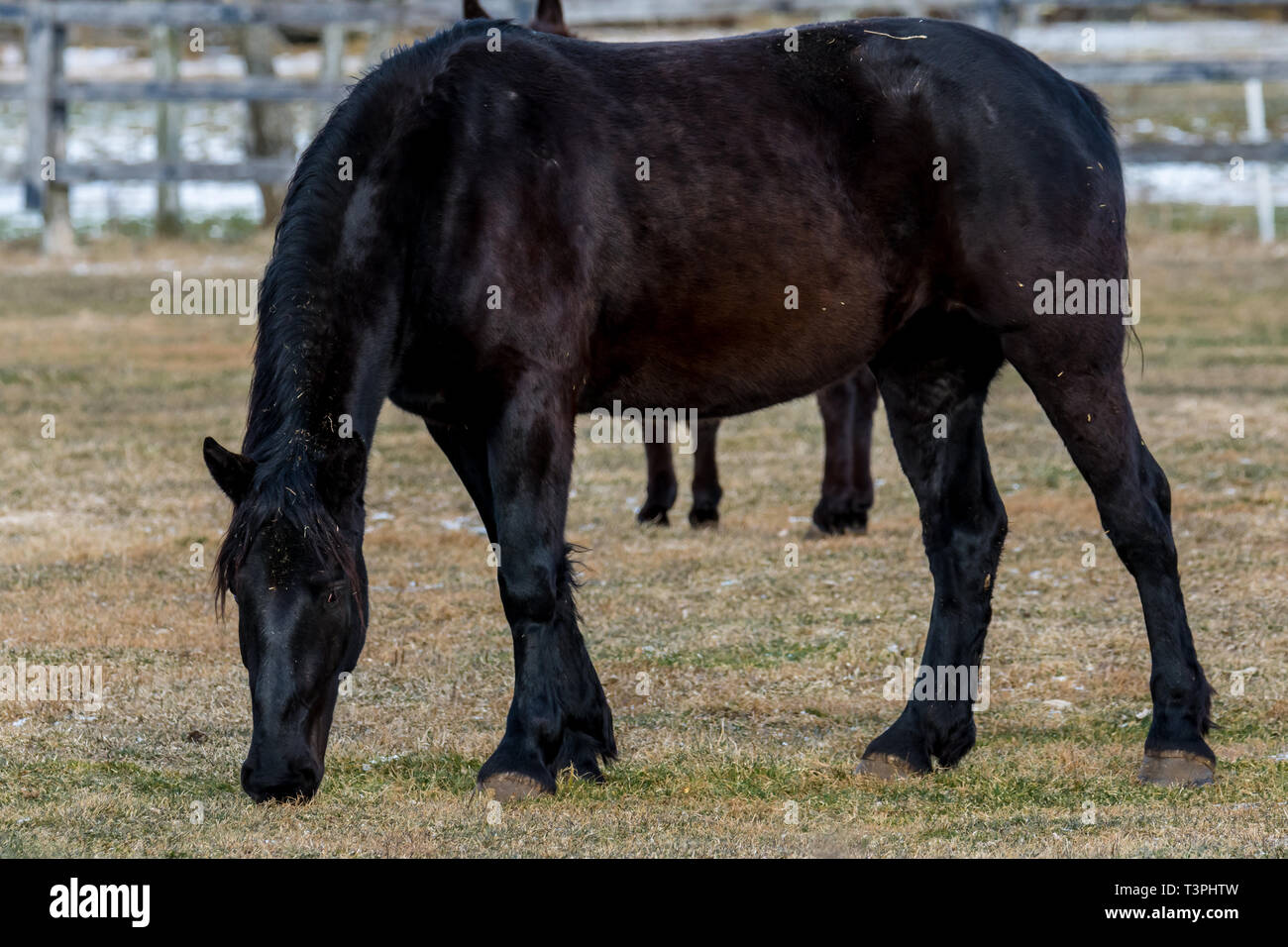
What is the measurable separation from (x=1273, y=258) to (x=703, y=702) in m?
15.2

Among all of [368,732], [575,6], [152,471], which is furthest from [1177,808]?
[575,6]

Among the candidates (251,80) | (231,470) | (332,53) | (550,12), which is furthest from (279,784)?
(332,53)

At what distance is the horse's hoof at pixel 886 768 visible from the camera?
529 cm

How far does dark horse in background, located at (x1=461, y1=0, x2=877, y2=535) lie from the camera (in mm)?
8750

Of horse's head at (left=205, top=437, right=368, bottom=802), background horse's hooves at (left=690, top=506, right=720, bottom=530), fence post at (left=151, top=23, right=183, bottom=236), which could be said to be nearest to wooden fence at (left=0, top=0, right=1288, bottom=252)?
fence post at (left=151, top=23, right=183, bottom=236)

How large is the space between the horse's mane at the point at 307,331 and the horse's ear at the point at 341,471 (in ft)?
0.10

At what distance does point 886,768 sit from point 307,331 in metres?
2.24

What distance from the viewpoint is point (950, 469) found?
225 inches

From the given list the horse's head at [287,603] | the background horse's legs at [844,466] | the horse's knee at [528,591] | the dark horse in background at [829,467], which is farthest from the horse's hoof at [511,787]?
the background horse's legs at [844,466]
